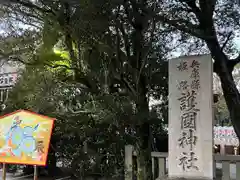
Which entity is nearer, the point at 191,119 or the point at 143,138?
the point at 191,119

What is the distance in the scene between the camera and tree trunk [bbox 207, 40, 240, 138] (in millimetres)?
5914

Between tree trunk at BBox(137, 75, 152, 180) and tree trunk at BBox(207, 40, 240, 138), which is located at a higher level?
tree trunk at BBox(207, 40, 240, 138)

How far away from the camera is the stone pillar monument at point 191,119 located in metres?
4.94

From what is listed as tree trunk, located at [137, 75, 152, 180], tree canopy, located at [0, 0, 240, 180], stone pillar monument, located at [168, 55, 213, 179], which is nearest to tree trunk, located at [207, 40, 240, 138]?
tree canopy, located at [0, 0, 240, 180]

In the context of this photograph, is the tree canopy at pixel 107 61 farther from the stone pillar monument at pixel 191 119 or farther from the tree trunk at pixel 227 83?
the stone pillar monument at pixel 191 119

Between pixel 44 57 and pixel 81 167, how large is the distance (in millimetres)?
2737

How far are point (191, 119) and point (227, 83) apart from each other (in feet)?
4.85

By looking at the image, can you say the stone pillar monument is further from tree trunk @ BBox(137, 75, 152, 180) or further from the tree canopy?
tree trunk @ BBox(137, 75, 152, 180)

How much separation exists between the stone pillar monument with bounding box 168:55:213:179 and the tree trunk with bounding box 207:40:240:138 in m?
1.01

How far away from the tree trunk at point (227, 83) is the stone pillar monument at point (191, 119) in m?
1.01

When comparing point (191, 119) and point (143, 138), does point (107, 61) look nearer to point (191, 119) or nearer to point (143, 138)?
point (143, 138)

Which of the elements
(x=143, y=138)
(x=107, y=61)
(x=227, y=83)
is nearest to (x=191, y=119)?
(x=227, y=83)

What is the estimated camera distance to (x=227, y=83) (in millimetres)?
6043

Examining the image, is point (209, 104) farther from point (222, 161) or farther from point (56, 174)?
point (56, 174)
